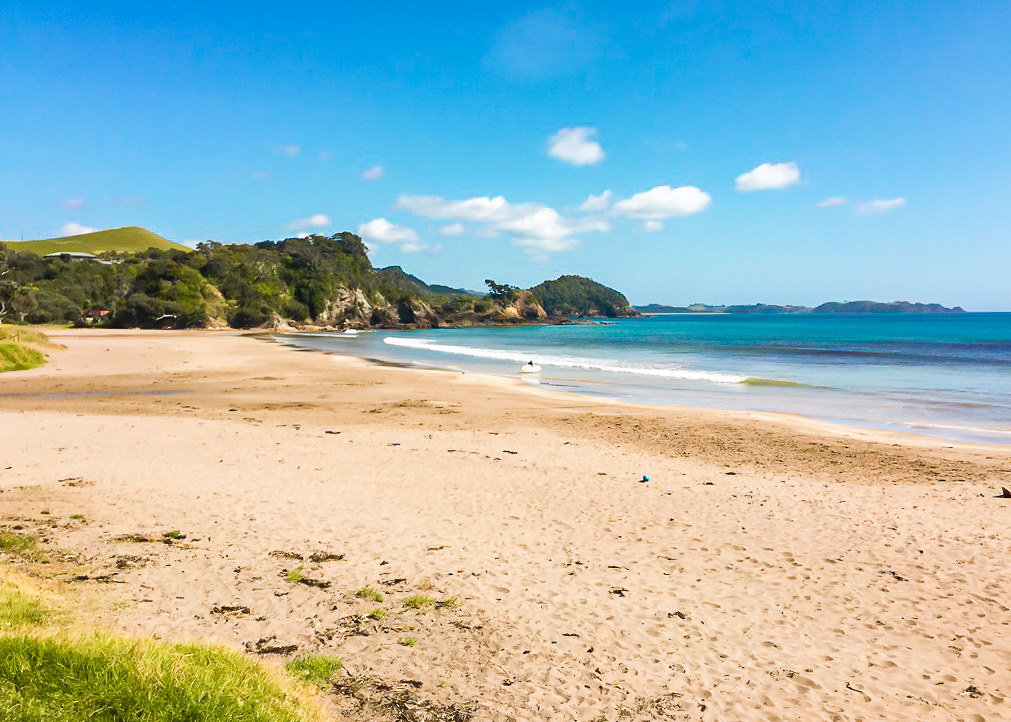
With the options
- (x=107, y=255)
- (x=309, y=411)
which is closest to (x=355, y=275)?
(x=107, y=255)

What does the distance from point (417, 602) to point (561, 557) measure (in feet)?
7.71

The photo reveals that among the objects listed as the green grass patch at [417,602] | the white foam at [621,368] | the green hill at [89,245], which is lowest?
the green grass patch at [417,602]

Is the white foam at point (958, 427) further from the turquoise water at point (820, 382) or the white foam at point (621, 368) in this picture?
the white foam at point (621, 368)

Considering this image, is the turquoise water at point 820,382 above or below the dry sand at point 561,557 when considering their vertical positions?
above

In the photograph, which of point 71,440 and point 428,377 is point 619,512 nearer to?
point 71,440

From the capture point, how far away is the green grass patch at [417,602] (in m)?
6.78

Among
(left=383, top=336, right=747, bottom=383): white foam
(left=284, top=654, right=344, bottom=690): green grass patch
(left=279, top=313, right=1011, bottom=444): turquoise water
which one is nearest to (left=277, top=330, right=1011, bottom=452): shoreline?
(left=279, top=313, right=1011, bottom=444): turquoise water

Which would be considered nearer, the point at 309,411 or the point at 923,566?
the point at 923,566

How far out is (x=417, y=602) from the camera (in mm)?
6863

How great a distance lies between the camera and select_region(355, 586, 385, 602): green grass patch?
6.91 m

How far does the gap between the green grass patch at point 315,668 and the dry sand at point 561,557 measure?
0.53ft

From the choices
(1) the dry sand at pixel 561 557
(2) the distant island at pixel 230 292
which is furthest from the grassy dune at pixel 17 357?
(2) the distant island at pixel 230 292

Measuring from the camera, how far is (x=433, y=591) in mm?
7223

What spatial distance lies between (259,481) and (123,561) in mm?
4067
